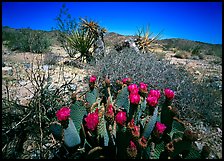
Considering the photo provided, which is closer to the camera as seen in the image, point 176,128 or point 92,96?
point 176,128

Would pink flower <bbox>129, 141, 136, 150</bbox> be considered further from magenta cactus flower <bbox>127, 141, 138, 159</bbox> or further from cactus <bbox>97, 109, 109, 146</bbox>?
cactus <bbox>97, 109, 109, 146</bbox>

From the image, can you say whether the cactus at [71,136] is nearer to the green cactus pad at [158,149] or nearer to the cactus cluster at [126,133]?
the cactus cluster at [126,133]

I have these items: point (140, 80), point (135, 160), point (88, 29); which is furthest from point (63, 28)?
point (135, 160)

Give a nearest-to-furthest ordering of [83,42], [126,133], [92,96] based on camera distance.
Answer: [126,133] → [92,96] → [83,42]

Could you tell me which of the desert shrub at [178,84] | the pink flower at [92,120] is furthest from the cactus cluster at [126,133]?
the desert shrub at [178,84]

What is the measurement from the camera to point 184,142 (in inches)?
73.7

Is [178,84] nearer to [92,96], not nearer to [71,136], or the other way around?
[92,96]

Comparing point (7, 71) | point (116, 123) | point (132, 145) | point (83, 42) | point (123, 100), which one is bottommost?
point (132, 145)

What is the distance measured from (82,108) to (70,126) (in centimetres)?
30

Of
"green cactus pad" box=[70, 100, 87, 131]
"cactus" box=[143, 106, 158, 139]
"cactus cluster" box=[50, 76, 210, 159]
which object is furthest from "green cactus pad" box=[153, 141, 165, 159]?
"green cactus pad" box=[70, 100, 87, 131]

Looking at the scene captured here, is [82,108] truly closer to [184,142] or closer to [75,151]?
[75,151]

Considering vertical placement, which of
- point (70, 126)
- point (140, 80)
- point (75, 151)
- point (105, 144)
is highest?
point (140, 80)

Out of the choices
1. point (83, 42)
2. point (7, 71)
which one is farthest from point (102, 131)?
point (83, 42)

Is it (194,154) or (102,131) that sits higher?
(102,131)
